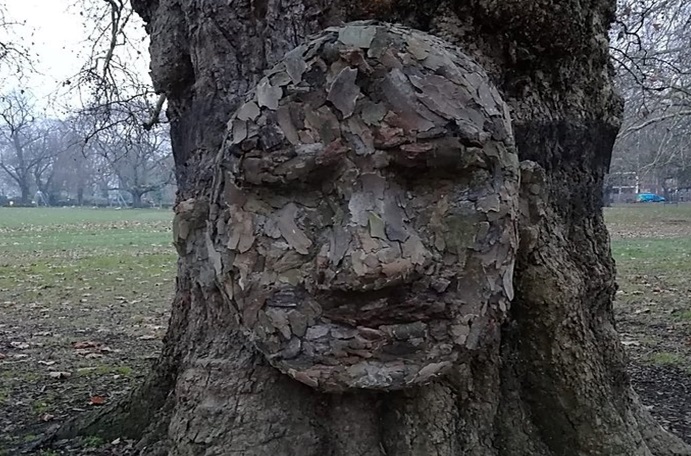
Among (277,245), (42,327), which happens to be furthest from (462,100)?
(42,327)

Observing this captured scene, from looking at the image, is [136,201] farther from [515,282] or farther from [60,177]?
[515,282]

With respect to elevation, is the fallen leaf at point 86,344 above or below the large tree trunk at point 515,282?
below

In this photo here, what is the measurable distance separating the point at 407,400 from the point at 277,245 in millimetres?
675

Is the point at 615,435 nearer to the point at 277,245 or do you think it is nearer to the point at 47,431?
the point at 277,245

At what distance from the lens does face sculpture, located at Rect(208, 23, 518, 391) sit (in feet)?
6.38

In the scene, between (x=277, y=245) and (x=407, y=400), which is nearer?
(x=277, y=245)

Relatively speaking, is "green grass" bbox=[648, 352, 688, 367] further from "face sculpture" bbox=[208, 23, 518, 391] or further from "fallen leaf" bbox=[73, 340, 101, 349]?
"fallen leaf" bbox=[73, 340, 101, 349]

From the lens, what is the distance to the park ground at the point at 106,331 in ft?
14.2

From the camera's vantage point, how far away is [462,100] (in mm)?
1983

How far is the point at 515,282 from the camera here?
2539mm

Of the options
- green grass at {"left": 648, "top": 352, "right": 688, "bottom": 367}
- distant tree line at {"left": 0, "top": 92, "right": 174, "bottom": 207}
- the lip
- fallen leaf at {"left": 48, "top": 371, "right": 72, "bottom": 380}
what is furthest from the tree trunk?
the lip

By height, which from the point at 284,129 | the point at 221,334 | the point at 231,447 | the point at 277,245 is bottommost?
the point at 231,447

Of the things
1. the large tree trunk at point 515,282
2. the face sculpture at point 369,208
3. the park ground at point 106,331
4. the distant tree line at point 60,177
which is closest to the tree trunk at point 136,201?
the distant tree line at point 60,177

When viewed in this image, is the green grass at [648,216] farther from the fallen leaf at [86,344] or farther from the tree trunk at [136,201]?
the tree trunk at [136,201]
